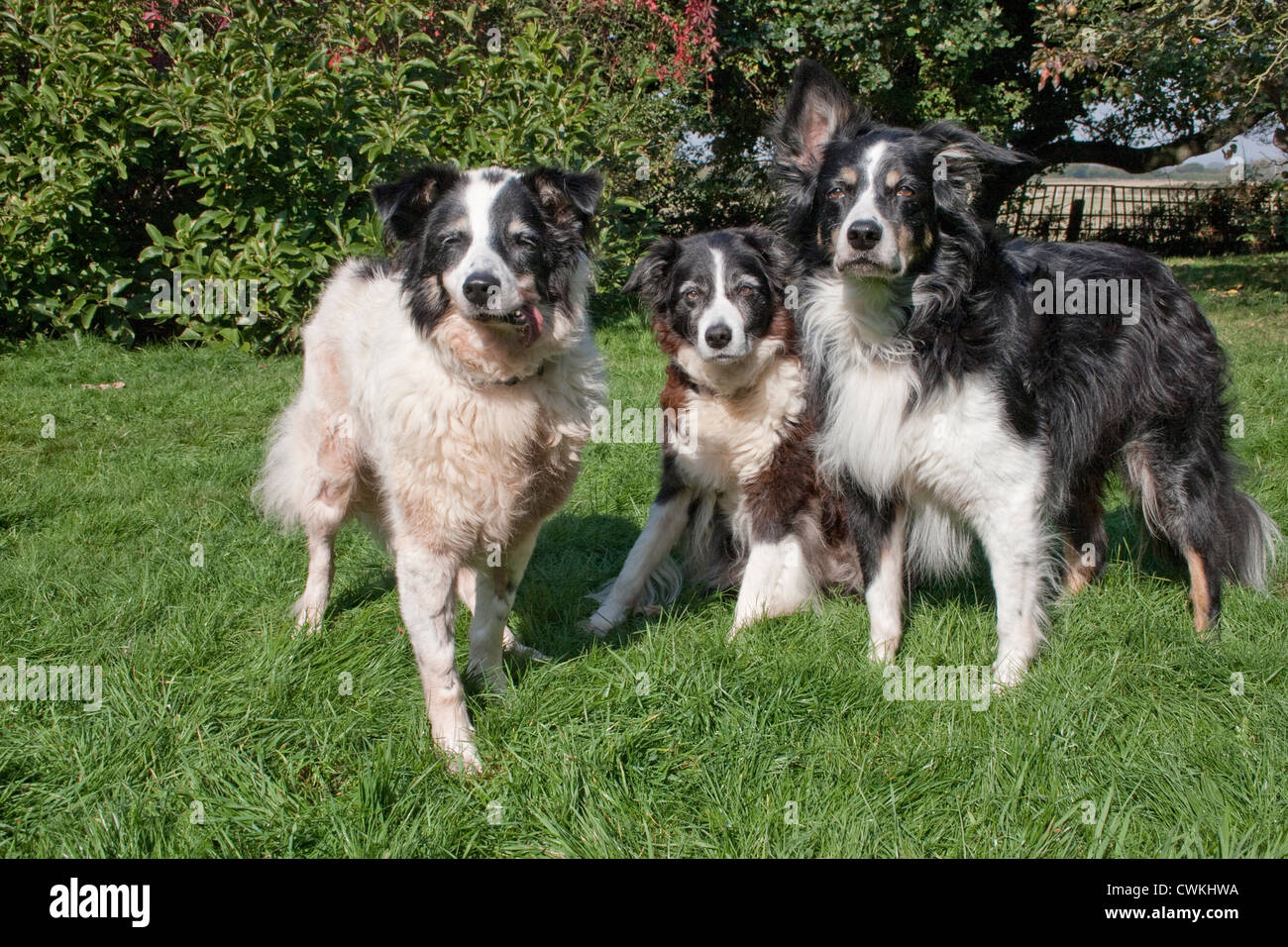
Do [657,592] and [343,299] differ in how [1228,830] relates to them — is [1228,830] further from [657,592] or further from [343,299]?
[343,299]

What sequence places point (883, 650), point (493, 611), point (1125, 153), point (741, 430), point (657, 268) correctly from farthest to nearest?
point (1125, 153) < point (657, 268) < point (741, 430) < point (883, 650) < point (493, 611)

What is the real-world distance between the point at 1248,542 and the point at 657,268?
9.03 ft

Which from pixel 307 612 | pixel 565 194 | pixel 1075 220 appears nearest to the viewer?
pixel 565 194

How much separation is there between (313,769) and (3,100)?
23.8ft

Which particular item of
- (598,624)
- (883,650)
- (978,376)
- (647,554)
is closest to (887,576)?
(883,650)

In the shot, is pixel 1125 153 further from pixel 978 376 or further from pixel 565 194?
pixel 565 194

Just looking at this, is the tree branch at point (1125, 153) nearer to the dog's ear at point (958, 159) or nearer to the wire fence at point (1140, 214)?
the wire fence at point (1140, 214)

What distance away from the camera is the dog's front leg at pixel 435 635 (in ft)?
9.44

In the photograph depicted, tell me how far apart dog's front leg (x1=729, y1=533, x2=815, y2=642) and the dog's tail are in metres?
1.70

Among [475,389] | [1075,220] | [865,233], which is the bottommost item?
[475,389]

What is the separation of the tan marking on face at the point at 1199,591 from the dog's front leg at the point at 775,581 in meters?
1.48

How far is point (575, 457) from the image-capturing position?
3240mm

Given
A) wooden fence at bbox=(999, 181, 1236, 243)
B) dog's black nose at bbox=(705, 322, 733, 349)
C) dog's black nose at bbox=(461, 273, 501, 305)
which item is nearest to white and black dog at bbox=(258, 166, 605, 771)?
dog's black nose at bbox=(461, 273, 501, 305)

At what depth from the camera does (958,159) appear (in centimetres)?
337
